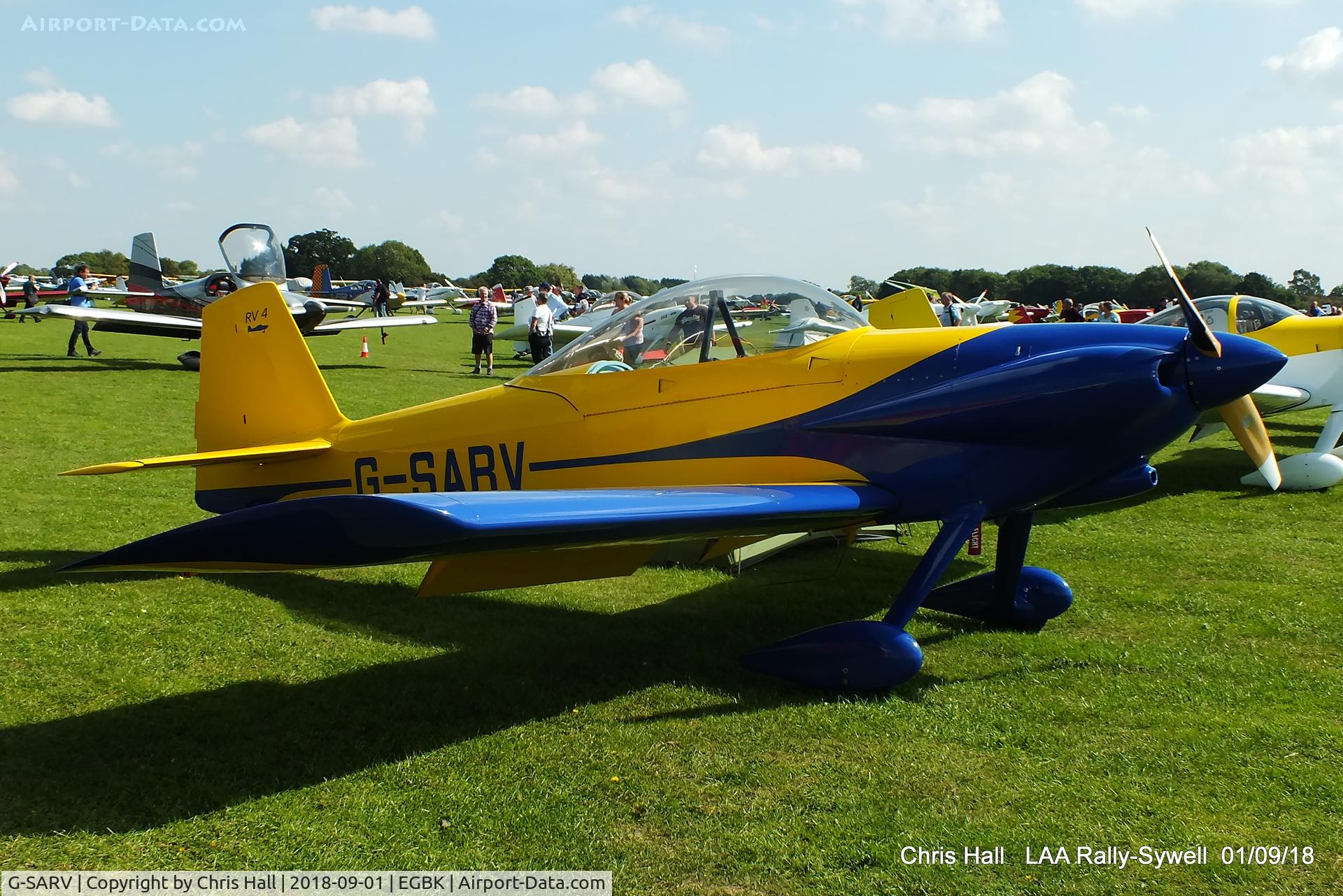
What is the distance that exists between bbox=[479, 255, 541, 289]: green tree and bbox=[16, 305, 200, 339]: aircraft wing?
272 ft

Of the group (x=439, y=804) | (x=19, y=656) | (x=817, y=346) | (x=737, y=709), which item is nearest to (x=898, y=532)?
(x=817, y=346)

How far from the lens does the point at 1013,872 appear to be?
126 inches

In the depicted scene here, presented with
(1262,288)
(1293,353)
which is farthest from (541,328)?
(1262,288)

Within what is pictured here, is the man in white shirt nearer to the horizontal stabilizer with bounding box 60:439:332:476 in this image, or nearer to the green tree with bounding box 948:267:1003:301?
the horizontal stabilizer with bounding box 60:439:332:476

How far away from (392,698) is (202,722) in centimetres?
81

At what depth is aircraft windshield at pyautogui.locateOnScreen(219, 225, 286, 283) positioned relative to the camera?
69.4 feet

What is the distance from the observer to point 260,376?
6594 millimetres

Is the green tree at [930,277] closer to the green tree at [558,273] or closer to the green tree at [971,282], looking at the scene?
the green tree at [971,282]

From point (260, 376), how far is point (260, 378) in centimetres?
1

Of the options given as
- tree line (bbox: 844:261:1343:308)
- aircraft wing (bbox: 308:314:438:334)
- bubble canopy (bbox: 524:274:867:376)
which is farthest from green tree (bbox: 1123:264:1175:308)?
bubble canopy (bbox: 524:274:867:376)

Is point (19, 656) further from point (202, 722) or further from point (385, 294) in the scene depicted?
point (385, 294)

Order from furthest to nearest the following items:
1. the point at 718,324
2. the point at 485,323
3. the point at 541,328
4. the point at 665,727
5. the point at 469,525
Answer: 1. the point at 485,323
2. the point at 541,328
3. the point at 718,324
4. the point at 665,727
5. the point at 469,525

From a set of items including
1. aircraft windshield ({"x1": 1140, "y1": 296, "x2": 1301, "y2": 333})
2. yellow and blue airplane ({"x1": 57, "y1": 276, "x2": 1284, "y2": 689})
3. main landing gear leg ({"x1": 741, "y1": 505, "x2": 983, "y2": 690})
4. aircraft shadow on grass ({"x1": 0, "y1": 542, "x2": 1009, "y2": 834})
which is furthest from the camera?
aircraft windshield ({"x1": 1140, "y1": 296, "x2": 1301, "y2": 333})

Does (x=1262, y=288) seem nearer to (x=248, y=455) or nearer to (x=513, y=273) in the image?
(x=248, y=455)
